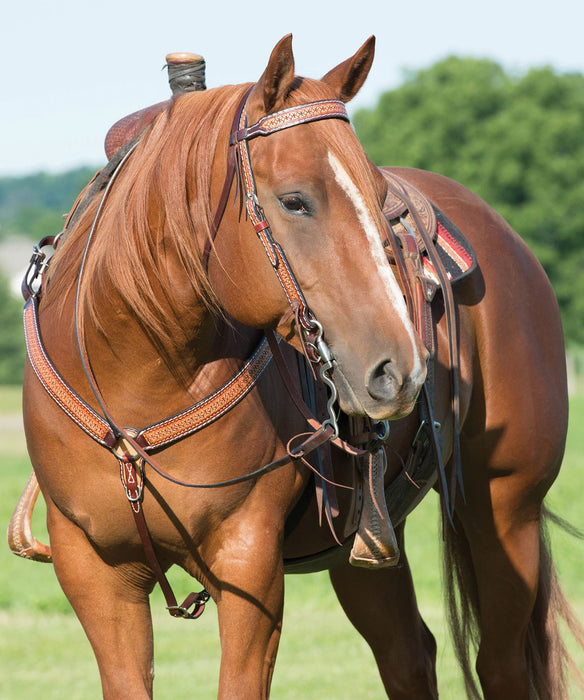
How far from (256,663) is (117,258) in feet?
A: 4.06

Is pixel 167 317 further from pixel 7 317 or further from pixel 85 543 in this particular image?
pixel 7 317

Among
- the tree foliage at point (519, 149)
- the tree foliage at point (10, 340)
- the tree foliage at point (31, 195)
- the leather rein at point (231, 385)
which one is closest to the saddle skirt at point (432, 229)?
the leather rein at point (231, 385)

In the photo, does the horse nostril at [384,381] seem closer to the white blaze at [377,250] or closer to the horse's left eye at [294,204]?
the white blaze at [377,250]

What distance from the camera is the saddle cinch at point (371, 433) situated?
328cm

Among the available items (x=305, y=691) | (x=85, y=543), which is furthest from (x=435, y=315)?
(x=305, y=691)

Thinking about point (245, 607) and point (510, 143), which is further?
point (510, 143)

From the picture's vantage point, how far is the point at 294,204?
2.55m

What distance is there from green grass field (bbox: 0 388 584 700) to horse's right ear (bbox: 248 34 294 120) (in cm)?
253

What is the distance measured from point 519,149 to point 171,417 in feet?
130

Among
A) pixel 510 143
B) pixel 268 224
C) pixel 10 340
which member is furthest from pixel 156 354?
pixel 10 340

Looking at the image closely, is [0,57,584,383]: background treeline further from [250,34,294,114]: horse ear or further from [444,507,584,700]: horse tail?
[250,34,294,114]: horse ear

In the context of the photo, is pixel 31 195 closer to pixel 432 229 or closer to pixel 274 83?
pixel 432 229

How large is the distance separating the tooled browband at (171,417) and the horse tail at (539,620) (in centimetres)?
187

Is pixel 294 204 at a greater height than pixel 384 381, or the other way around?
pixel 294 204
